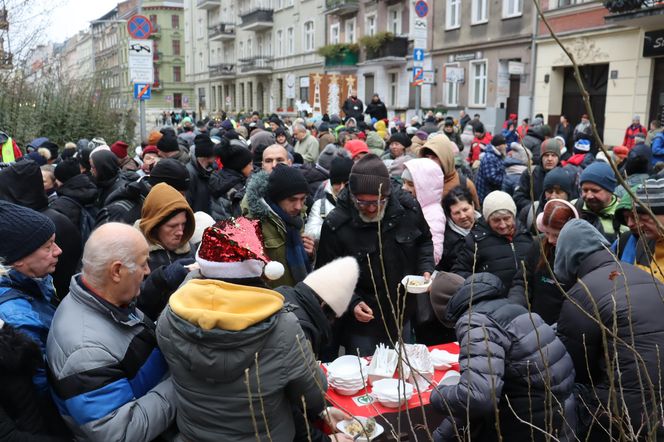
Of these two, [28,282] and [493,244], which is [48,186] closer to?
[28,282]

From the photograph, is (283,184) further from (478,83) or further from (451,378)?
(478,83)

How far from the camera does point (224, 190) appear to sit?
5676 millimetres

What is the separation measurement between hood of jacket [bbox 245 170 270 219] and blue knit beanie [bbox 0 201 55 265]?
1.37 m

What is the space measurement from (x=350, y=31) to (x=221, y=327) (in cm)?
3388

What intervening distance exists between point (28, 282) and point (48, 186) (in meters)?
3.32

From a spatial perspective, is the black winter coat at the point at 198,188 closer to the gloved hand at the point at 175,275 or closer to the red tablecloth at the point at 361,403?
the gloved hand at the point at 175,275

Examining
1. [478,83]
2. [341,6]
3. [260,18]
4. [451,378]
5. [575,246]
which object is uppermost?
[260,18]

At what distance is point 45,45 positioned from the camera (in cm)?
1295

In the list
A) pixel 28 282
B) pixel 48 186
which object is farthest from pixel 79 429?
pixel 48 186

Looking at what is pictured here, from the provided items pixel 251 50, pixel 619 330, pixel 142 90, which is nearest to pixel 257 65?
pixel 251 50

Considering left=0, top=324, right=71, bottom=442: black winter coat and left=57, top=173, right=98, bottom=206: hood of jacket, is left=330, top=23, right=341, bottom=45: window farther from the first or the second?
left=0, top=324, right=71, bottom=442: black winter coat

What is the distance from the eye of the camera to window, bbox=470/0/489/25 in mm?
23025

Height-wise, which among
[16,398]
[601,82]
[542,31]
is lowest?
[16,398]

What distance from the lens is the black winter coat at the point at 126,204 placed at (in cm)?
423
